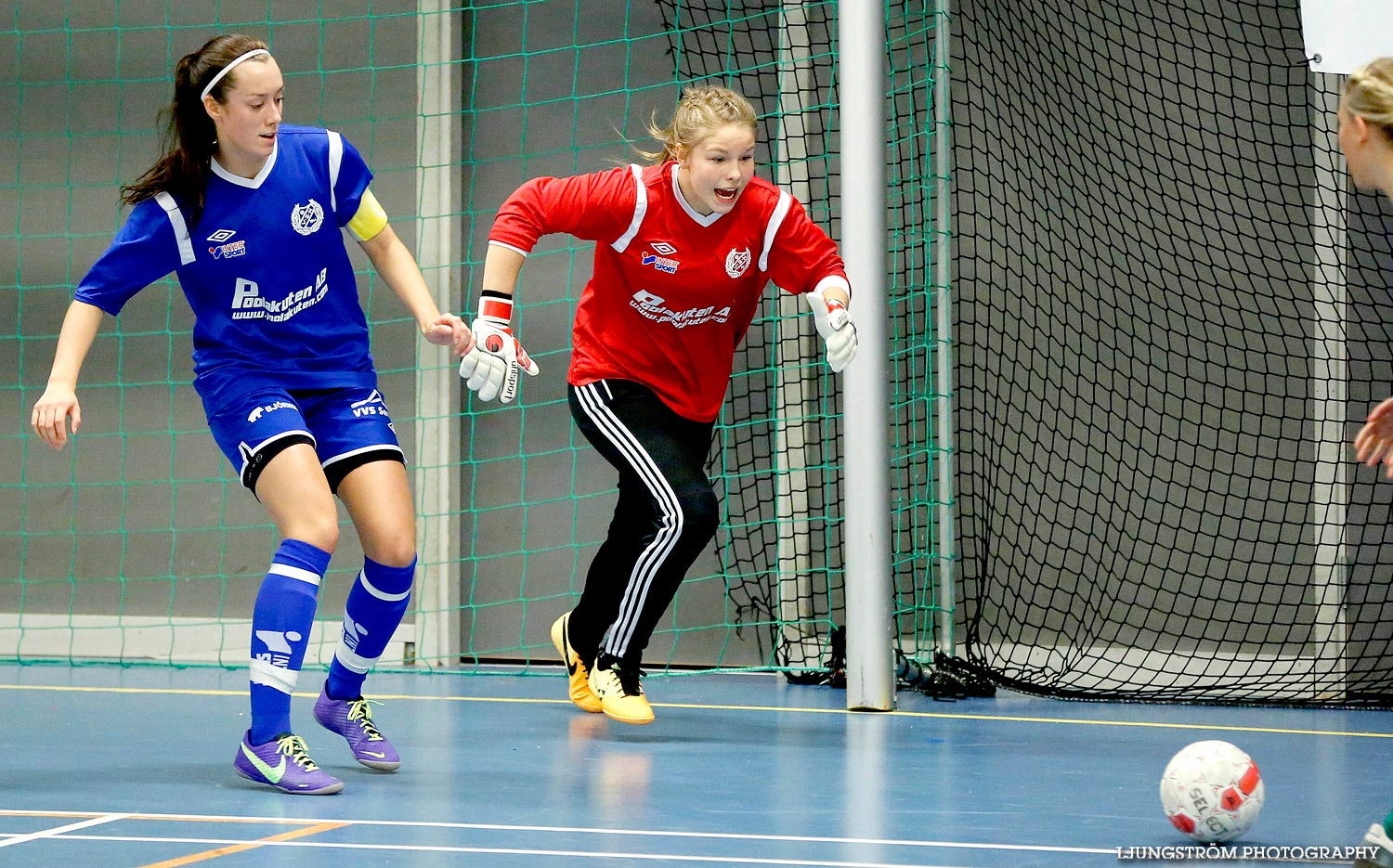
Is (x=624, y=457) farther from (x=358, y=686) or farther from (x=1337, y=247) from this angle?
(x=1337, y=247)

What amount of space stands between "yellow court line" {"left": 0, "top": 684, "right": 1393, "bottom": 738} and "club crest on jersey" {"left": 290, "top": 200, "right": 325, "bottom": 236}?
186cm

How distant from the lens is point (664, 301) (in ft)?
13.3

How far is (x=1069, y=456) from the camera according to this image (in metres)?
5.29

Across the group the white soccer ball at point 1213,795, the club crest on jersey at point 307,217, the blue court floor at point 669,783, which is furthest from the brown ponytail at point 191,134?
the white soccer ball at point 1213,795

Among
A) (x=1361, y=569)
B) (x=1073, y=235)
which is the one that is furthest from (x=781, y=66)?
(x=1361, y=569)

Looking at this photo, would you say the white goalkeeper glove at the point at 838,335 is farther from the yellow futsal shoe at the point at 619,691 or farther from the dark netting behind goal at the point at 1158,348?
the dark netting behind goal at the point at 1158,348

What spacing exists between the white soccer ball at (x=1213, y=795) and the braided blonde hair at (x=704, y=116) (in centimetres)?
197

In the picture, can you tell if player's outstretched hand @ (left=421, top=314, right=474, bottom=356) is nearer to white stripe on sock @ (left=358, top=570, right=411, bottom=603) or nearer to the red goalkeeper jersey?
white stripe on sock @ (left=358, top=570, right=411, bottom=603)

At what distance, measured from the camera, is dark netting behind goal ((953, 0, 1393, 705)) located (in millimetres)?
5066

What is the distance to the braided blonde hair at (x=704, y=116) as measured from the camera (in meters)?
3.85

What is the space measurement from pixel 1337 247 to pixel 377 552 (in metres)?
3.32

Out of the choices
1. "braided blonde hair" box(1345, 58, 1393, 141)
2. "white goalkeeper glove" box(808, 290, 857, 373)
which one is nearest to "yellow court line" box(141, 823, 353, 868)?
"white goalkeeper glove" box(808, 290, 857, 373)

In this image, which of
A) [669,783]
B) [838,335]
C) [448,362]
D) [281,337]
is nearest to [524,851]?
[669,783]

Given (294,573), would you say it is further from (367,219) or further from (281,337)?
(367,219)
